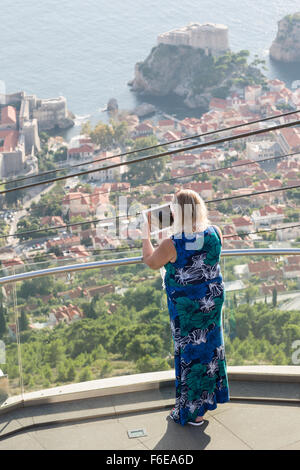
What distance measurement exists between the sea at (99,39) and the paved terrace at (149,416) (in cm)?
4543

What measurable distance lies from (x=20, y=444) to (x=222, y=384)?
0.47 meters

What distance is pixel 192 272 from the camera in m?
1.25

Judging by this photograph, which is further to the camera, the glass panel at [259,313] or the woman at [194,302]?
the glass panel at [259,313]

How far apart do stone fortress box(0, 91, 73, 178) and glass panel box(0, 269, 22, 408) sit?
1478 inches

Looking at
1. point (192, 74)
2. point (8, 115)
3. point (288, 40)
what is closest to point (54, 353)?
point (8, 115)

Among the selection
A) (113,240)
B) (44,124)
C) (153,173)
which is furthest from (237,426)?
(44,124)

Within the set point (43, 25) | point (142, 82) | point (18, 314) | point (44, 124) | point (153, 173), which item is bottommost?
point (18, 314)

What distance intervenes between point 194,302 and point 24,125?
142 ft

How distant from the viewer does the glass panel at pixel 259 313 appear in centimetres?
155

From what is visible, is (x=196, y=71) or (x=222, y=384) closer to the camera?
(x=222, y=384)

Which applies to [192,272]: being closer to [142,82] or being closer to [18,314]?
[18,314]

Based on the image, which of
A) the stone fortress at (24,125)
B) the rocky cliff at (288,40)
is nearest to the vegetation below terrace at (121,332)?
the stone fortress at (24,125)

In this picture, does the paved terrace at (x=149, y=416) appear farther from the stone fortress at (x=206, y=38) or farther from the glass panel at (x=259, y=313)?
the stone fortress at (x=206, y=38)
